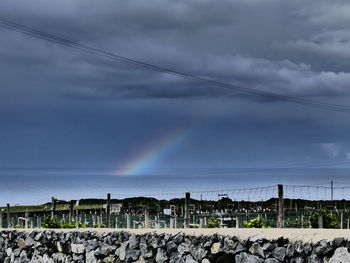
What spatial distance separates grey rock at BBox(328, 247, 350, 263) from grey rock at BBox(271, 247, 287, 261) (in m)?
0.80

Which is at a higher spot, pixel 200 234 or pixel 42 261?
pixel 200 234

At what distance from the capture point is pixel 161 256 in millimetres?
10117

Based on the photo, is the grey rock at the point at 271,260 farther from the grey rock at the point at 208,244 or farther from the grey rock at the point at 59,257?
the grey rock at the point at 59,257

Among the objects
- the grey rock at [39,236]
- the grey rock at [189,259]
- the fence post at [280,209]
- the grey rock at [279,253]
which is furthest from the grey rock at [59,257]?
the grey rock at [279,253]

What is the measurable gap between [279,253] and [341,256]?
103 centimetres

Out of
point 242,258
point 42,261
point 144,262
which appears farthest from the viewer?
point 42,261

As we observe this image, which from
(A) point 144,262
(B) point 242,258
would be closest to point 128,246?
(A) point 144,262

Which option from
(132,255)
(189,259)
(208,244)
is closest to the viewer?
(208,244)

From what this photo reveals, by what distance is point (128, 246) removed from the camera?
36.0ft

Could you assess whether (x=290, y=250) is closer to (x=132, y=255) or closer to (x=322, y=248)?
(x=322, y=248)

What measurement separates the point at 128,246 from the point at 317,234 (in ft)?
14.4

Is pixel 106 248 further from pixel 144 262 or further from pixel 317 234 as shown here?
pixel 317 234

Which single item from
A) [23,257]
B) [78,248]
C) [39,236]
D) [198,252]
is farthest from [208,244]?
[23,257]

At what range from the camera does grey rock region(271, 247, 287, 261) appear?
7887mm
